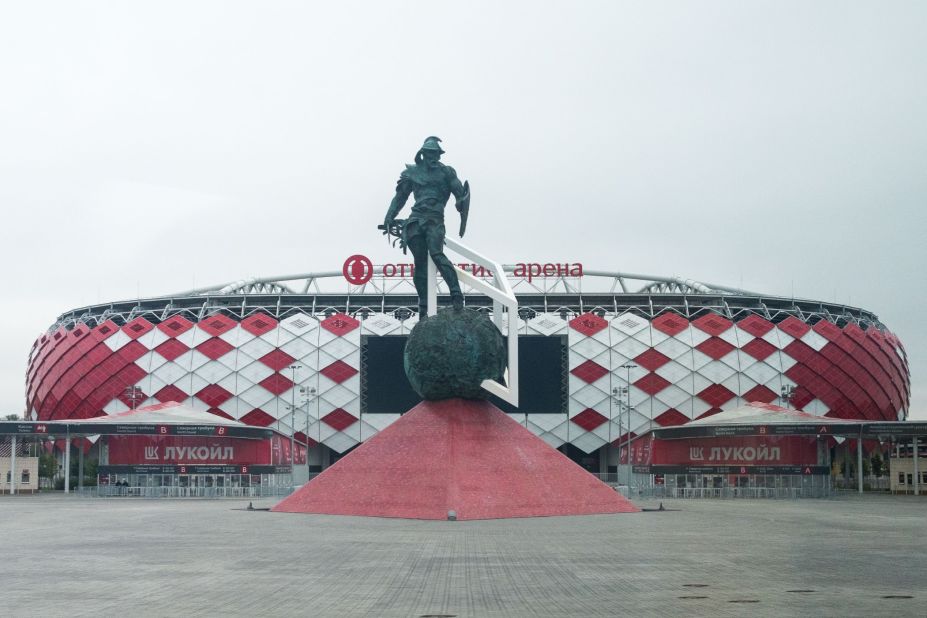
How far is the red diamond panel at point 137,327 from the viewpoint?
80000 millimetres

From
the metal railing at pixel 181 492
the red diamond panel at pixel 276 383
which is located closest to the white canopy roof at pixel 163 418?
the metal railing at pixel 181 492

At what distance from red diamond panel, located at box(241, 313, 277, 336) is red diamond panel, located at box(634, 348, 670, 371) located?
2815 cm

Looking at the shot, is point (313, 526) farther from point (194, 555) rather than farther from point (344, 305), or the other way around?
point (344, 305)

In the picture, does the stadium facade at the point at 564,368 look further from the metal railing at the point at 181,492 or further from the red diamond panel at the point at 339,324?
the metal railing at the point at 181,492

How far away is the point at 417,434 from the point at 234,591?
17.2m

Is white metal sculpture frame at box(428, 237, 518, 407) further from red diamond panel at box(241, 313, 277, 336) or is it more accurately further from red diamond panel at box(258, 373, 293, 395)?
red diamond panel at box(241, 313, 277, 336)

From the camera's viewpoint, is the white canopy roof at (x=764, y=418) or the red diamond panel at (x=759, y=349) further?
the red diamond panel at (x=759, y=349)

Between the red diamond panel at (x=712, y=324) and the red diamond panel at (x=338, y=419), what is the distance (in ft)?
89.8

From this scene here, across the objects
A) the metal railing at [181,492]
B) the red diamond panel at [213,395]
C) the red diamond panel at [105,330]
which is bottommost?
the metal railing at [181,492]

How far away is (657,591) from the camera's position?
14234 millimetres

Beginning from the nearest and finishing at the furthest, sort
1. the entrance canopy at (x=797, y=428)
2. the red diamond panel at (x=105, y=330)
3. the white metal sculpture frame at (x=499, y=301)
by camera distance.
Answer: the white metal sculpture frame at (x=499, y=301) → the entrance canopy at (x=797, y=428) → the red diamond panel at (x=105, y=330)

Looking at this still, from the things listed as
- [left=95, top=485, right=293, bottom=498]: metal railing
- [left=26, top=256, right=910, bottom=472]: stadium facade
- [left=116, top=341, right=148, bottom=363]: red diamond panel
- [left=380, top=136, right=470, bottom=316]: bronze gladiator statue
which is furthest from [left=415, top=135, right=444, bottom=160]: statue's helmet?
[left=116, top=341, right=148, bottom=363]: red diamond panel

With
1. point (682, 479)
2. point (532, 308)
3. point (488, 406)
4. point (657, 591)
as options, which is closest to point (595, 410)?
point (532, 308)

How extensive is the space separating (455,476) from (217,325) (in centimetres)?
5367
